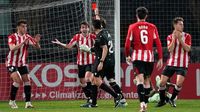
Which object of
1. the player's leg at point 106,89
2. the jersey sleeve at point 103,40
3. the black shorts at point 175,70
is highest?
the jersey sleeve at point 103,40

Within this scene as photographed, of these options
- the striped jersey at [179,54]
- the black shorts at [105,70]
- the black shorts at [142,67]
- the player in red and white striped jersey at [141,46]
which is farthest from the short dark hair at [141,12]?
the striped jersey at [179,54]

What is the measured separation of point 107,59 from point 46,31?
17.5ft

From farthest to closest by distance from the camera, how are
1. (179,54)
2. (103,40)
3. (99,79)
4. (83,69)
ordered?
(83,69) < (179,54) < (99,79) < (103,40)

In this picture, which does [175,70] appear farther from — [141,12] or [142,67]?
[141,12]

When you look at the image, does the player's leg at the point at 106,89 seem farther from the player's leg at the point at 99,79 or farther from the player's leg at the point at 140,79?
the player's leg at the point at 140,79

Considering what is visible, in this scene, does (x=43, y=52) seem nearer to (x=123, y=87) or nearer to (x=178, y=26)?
(x=123, y=87)

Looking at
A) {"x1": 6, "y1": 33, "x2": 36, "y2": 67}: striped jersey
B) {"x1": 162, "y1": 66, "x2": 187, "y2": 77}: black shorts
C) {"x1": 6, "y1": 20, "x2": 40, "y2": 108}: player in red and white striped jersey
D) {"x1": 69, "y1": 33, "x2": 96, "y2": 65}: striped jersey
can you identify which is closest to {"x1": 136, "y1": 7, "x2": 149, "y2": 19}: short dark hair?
{"x1": 162, "y1": 66, "x2": 187, "y2": 77}: black shorts

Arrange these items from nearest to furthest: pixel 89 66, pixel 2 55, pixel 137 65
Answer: pixel 137 65 → pixel 89 66 → pixel 2 55

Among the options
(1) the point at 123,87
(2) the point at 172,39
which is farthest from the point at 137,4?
(2) the point at 172,39

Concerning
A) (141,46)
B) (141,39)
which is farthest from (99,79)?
(141,39)

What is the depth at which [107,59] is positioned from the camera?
15.2 meters

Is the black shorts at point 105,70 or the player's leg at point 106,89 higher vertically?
the black shorts at point 105,70

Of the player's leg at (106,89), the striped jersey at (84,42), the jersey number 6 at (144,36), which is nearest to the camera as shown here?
the jersey number 6 at (144,36)

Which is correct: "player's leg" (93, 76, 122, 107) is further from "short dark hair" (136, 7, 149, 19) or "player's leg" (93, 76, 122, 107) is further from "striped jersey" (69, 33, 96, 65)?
"short dark hair" (136, 7, 149, 19)
